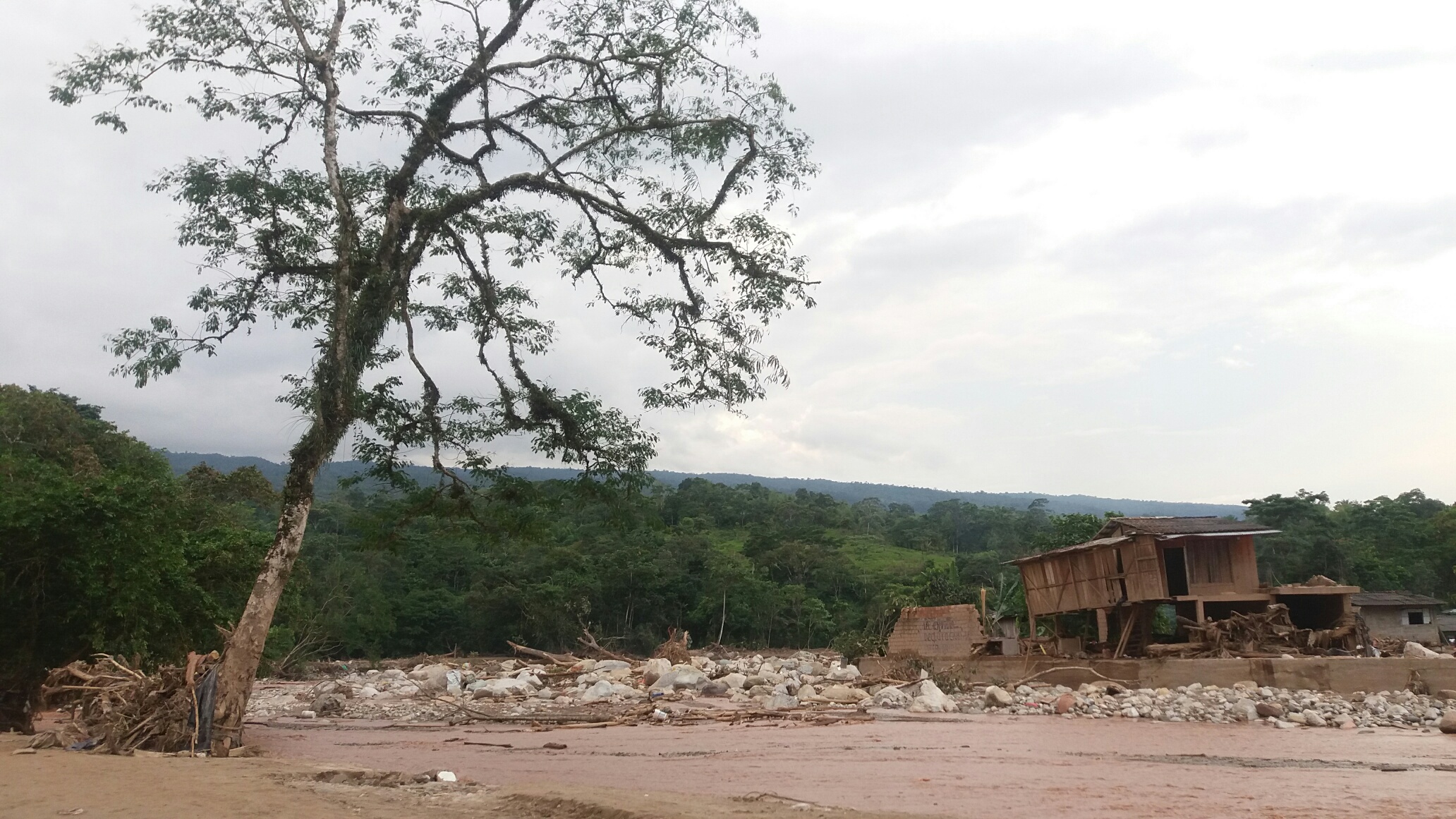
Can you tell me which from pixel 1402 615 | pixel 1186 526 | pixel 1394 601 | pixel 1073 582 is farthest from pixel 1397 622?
pixel 1186 526

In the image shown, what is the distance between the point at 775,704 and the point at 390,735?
6.65 meters

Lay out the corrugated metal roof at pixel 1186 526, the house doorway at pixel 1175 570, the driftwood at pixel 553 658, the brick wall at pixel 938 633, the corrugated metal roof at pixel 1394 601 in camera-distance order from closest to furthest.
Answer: the corrugated metal roof at pixel 1186 526
the house doorway at pixel 1175 570
the brick wall at pixel 938 633
the driftwood at pixel 553 658
the corrugated metal roof at pixel 1394 601

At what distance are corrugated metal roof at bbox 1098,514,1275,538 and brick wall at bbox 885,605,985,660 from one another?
437 cm

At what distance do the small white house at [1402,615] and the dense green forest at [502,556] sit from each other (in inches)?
234

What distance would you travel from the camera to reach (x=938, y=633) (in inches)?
1025

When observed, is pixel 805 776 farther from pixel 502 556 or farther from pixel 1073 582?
pixel 502 556

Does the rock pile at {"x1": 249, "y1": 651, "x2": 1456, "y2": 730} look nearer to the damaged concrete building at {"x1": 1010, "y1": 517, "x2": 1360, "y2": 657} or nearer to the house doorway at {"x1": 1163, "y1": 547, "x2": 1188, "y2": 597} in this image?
the damaged concrete building at {"x1": 1010, "y1": 517, "x2": 1360, "y2": 657}

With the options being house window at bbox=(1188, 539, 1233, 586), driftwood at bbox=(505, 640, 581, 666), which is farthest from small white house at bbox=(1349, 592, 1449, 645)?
driftwood at bbox=(505, 640, 581, 666)

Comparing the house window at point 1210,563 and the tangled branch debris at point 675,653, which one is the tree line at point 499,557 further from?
the house window at point 1210,563

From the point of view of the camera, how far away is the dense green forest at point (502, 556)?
12.3m

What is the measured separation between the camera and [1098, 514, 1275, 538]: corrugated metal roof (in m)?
22.9

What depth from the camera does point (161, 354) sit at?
11188mm

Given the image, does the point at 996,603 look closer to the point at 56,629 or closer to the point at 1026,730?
the point at 1026,730

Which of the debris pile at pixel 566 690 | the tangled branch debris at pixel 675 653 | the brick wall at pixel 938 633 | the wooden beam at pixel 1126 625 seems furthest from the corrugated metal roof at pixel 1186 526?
the tangled branch debris at pixel 675 653
